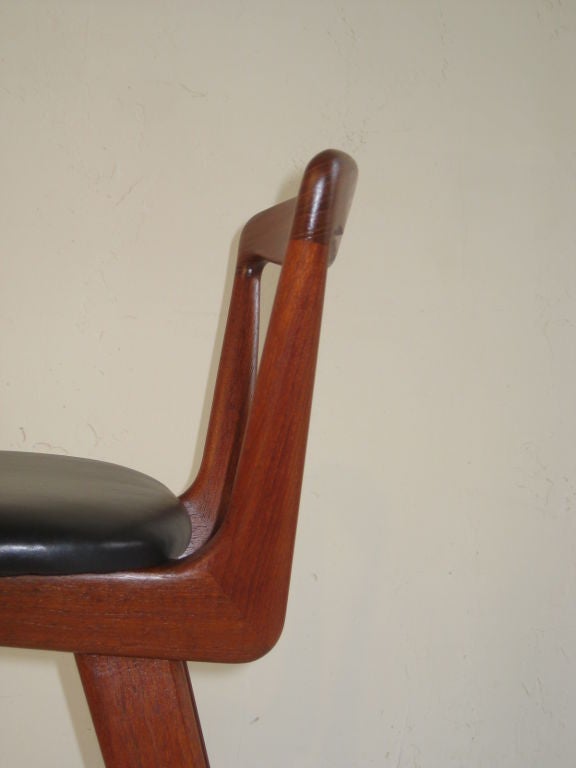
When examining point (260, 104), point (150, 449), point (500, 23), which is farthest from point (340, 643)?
point (500, 23)

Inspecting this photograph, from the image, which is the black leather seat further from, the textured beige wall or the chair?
the textured beige wall

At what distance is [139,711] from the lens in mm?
492

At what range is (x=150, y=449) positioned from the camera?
3.06 feet

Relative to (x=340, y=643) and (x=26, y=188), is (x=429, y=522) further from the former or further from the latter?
(x=26, y=188)

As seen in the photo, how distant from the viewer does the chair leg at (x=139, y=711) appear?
48 centimetres

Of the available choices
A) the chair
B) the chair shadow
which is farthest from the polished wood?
the chair shadow

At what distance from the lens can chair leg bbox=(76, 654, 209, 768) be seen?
484mm

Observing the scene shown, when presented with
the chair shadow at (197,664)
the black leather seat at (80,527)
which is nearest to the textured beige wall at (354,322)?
the chair shadow at (197,664)

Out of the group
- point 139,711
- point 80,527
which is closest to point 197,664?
point 139,711

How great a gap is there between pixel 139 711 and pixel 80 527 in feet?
0.51

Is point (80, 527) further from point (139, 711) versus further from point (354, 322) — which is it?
point (354, 322)

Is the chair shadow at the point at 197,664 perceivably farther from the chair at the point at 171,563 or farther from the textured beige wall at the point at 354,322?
the chair at the point at 171,563

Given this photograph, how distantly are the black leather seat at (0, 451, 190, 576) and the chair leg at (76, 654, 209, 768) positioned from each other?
8 cm

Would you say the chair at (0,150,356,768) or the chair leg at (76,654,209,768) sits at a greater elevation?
the chair at (0,150,356,768)
